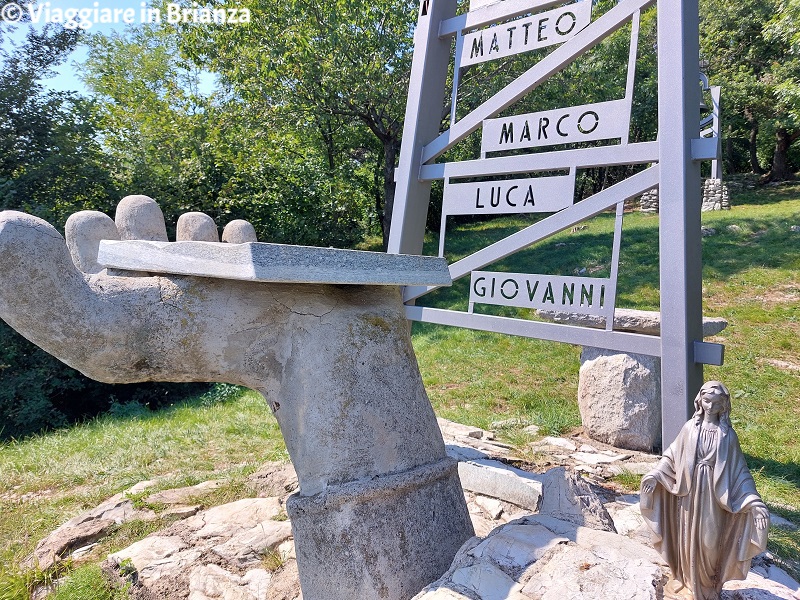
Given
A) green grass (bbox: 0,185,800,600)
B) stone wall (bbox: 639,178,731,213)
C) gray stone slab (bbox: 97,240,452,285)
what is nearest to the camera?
gray stone slab (bbox: 97,240,452,285)

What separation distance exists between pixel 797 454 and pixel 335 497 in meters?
4.17

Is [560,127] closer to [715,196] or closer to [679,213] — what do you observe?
[679,213]

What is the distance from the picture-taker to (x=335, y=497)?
2.09 meters

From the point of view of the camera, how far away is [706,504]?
6.51 feet

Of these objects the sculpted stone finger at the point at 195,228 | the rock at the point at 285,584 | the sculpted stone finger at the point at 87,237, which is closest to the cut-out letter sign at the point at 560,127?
the sculpted stone finger at the point at 195,228

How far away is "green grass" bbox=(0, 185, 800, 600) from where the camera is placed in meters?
3.91

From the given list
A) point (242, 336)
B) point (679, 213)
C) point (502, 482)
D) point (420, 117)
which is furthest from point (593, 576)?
point (420, 117)

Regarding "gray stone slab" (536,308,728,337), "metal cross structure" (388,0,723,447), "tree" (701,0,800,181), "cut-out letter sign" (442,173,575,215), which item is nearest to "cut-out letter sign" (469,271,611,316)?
"metal cross structure" (388,0,723,447)

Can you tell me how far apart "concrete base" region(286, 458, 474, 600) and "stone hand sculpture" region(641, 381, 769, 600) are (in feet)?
2.77

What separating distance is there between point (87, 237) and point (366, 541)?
5.11ft

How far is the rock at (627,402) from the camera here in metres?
4.76

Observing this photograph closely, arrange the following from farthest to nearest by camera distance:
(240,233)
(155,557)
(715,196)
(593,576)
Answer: (715,196)
(155,557)
(240,233)
(593,576)

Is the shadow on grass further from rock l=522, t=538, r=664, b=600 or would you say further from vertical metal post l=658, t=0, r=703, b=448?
rock l=522, t=538, r=664, b=600

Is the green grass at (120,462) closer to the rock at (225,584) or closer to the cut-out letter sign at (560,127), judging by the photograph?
the rock at (225,584)
